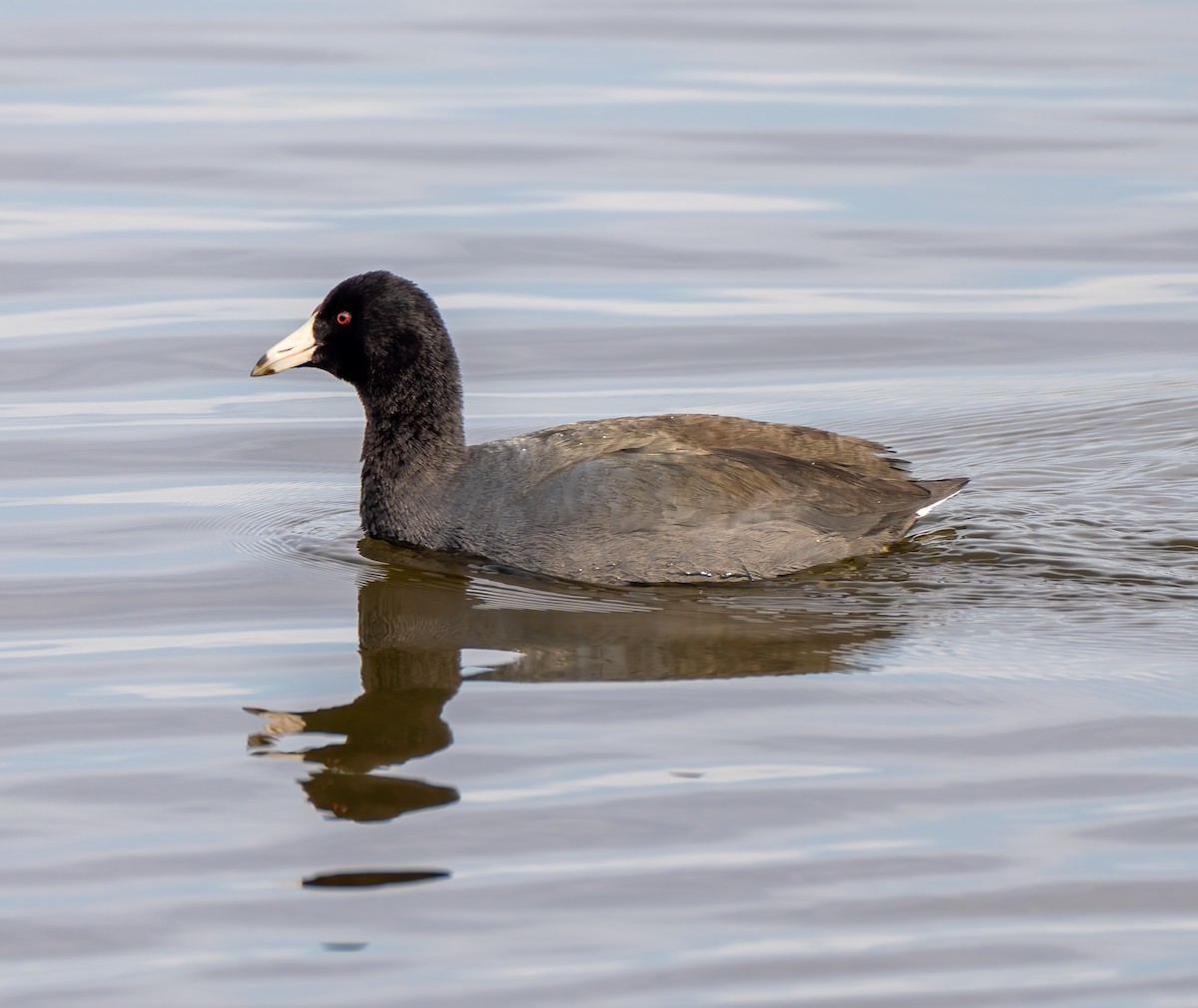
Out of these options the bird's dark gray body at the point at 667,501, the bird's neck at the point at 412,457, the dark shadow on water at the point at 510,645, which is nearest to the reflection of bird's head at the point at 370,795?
the dark shadow on water at the point at 510,645

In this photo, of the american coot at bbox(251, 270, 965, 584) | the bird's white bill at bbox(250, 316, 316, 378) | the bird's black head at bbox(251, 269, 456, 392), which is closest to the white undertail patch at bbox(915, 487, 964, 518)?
the american coot at bbox(251, 270, 965, 584)

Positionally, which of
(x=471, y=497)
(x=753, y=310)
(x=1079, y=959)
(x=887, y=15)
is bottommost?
(x=1079, y=959)

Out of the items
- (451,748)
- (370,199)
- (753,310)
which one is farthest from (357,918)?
(370,199)

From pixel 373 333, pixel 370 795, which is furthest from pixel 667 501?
pixel 370 795

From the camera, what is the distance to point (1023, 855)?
20.3ft

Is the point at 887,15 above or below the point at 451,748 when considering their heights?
above

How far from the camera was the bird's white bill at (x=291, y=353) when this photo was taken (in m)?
9.89

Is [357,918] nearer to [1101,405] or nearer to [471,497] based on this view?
[471,497]

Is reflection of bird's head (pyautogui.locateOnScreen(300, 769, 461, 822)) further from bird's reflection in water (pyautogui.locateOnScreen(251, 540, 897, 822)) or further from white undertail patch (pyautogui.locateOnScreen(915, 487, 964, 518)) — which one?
white undertail patch (pyautogui.locateOnScreen(915, 487, 964, 518))

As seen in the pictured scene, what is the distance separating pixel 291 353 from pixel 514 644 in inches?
93.1

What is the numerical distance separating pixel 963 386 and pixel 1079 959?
23.1ft

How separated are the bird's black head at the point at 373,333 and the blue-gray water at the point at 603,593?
2.95 ft

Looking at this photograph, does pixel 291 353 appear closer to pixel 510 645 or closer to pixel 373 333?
pixel 373 333

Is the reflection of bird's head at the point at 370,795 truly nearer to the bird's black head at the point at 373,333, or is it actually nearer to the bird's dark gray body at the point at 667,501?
the bird's dark gray body at the point at 667,501
